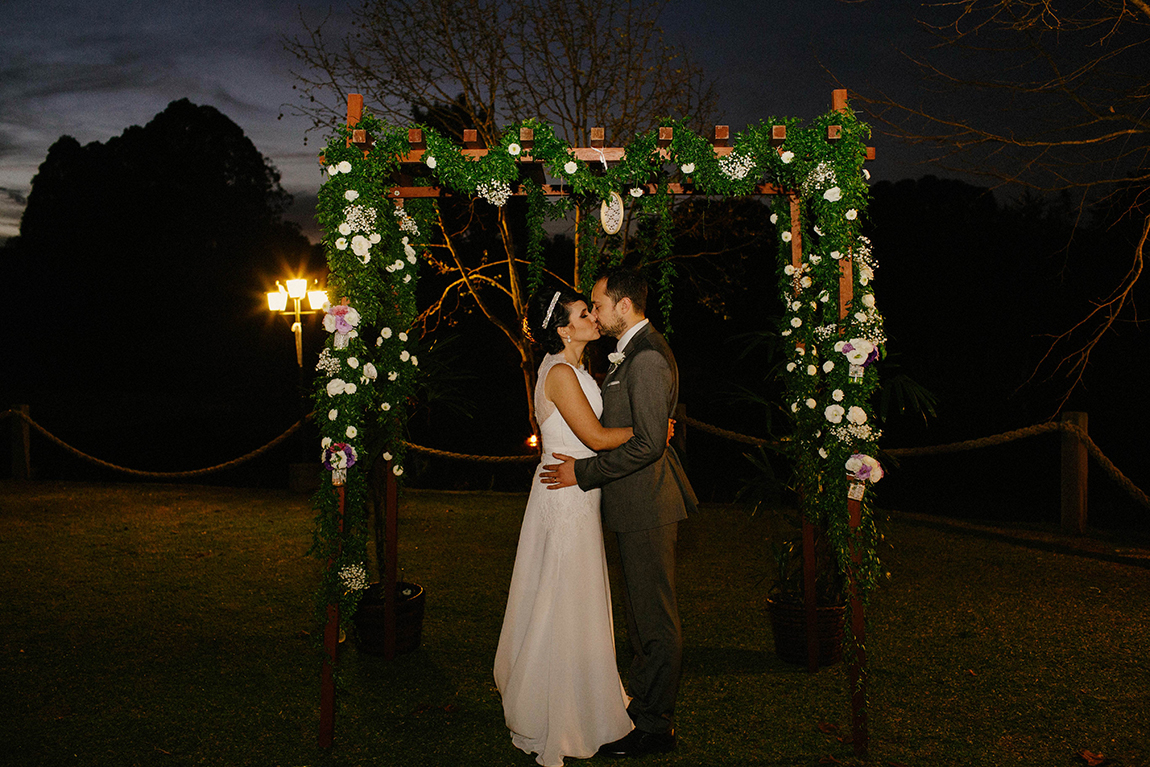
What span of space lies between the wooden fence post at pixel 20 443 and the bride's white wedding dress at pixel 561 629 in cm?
1053

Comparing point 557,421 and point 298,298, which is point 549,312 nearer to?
point 557,421

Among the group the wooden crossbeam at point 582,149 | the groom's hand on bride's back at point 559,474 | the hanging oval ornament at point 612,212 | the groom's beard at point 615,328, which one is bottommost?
the groom's hand on bride's back at point 559,474

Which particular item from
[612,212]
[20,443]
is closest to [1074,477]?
[612,212]

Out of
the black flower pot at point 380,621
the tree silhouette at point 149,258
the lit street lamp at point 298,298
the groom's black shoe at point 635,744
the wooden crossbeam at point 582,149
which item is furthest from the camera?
the tree silhouette at point 149,258

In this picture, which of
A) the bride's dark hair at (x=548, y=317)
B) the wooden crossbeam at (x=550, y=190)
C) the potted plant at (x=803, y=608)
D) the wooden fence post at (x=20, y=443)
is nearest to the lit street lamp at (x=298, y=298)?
the wooden fence post at (x=20, y=443)

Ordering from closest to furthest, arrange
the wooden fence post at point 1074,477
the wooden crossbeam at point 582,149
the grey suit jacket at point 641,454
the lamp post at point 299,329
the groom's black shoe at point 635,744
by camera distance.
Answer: the grey suit jacket at point 641,454, the groom's black shoe at point 635,744, the wooden crossbeam at point 582,149, the wooden fence post at point 1074,477, the lamp post at point 299,329

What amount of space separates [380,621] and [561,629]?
1621 millimetres

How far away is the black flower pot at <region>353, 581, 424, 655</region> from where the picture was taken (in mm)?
4484

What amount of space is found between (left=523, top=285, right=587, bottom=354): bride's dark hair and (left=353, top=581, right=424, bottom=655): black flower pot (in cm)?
198

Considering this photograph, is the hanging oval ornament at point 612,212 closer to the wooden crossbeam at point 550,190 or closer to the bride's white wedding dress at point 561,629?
the wooden crossbeam at point 550,190

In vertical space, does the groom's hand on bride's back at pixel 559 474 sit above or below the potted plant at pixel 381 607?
above

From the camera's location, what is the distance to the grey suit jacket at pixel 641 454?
3.21 meters

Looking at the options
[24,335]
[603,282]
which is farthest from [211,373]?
[603,282]

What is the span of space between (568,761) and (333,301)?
94.0 inches
